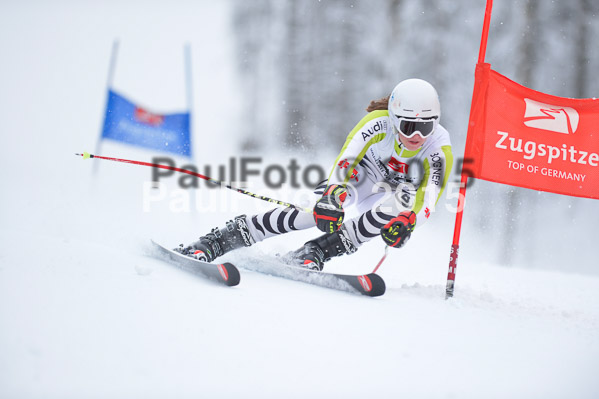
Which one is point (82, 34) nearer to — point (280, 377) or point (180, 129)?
point (180, 129)

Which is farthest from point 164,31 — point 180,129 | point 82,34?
point 180,129

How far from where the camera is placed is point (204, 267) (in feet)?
10.2

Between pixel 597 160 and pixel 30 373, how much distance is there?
3841 millimetres

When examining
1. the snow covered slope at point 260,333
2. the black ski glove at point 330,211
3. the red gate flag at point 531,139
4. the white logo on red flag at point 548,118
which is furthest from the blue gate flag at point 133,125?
the white logo on red flag at point 548,118

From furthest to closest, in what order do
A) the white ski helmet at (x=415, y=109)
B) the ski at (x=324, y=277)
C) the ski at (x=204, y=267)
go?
the white ski helmet at (x=415, y=109), the ski at (x=324, y=277), the ski at (x=204, y=267)

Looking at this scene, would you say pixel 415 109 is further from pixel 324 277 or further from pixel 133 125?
pixel 133 125

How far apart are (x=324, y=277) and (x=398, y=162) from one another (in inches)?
45.1

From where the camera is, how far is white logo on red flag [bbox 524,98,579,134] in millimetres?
3639

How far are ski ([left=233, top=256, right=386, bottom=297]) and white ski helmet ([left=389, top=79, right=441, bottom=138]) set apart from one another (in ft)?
3.54

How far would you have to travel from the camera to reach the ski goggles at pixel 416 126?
348cm

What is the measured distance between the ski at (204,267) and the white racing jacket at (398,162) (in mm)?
1169

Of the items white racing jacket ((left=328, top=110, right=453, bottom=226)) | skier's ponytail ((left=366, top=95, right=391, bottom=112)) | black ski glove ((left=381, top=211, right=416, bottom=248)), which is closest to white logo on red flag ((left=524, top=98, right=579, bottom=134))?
white racing jacket ((left=328, top=110, right=453, bottom=226))

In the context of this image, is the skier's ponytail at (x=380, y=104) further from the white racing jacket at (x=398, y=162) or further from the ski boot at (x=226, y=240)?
the ski boot at (x=226, y=240)

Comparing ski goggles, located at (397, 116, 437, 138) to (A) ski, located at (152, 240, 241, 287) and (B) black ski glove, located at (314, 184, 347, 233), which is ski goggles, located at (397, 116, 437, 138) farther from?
(A) ski, located at (152, 240, 241, 287)
